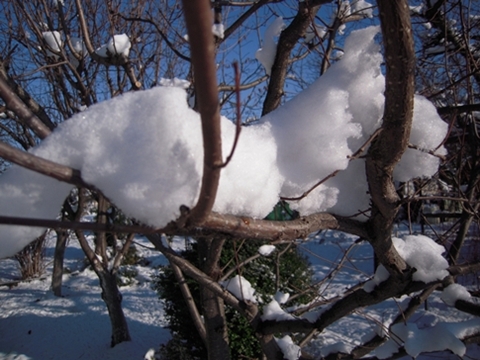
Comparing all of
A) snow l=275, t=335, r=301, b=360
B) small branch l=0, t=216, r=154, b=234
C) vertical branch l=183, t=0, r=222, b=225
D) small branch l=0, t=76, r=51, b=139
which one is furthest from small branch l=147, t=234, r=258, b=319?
vertical branch l=183, t=0, r=222, b=225

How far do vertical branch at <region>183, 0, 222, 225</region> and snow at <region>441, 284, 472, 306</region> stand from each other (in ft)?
5.39

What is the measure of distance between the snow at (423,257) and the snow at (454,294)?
485mm

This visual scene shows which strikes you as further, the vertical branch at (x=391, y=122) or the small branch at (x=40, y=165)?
the vertical branch at (x=391, y=122)

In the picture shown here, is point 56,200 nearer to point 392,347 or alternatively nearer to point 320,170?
point 320,170

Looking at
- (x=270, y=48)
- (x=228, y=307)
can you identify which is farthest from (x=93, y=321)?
(x=270, y=48)

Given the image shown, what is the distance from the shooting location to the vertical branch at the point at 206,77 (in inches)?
15.0

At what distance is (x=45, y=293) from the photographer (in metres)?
6.62

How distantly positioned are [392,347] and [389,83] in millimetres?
1446

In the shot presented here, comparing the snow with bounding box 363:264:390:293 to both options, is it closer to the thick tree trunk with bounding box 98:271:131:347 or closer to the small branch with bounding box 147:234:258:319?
the small branch with bounding box 147:234:258:319

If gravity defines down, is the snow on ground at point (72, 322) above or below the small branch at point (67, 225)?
below

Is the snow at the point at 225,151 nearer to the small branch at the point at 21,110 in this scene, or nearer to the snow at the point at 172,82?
the small branch at the point at 21,110

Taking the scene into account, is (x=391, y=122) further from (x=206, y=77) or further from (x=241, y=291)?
(x=241, y=291)

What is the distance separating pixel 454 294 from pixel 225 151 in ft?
5.05

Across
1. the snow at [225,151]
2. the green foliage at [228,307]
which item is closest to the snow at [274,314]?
the snow at [225,151]
